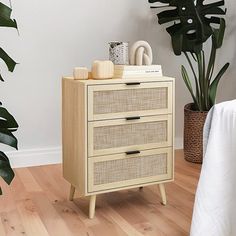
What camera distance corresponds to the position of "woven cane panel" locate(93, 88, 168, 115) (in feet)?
7.02

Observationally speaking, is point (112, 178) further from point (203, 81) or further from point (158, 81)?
point (203, 81)

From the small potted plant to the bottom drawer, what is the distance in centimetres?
87

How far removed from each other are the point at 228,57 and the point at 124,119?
5.80 feet

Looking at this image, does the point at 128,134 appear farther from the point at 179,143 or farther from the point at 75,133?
the point at 179,143

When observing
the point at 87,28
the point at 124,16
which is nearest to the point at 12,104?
the point at 87,28

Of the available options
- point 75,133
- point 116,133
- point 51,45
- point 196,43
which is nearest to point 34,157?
point 51,45

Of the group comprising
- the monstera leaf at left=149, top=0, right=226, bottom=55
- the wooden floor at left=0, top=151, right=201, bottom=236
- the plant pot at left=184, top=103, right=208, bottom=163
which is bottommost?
the wooden floor at left=0, top=151, right=201, bottom=236

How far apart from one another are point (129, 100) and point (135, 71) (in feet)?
0.52

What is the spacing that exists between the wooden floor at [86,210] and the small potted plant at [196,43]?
415mm

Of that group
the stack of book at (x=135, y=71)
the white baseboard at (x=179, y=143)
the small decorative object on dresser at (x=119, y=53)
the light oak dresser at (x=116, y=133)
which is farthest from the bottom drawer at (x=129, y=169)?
the white baseboard at (x=179, y=143)

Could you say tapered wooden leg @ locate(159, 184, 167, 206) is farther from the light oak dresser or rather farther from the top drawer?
the top drawer

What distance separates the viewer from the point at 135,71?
2.25m

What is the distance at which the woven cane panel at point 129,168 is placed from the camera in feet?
7.22

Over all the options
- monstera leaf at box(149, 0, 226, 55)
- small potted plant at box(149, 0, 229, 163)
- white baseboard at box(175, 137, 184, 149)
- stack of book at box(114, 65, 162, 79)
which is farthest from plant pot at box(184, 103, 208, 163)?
stack of book at box(114, 65, 162, 79)
